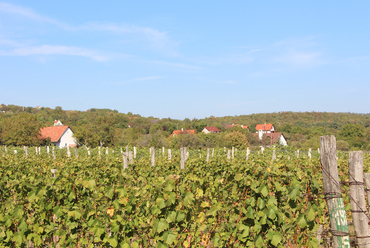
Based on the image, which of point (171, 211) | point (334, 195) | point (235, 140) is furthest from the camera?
point (235, 140)

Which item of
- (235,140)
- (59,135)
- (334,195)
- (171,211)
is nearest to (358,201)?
(334,195)

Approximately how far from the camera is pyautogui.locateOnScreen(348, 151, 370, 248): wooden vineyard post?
2.51 metres

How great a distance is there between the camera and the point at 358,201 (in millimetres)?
2549

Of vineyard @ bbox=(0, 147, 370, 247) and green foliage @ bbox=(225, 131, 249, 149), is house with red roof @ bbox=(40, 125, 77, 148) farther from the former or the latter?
vineyard @ bbox=(0, 147, 370, 247)

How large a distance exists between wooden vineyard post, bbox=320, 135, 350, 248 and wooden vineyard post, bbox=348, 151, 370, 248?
12cm

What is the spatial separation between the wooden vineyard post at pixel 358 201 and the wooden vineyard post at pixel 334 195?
0.12 metres

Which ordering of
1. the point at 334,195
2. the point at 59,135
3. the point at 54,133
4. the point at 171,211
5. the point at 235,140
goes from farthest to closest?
1. the point at 235,140
2. the point at 54,133
3. the point at 59,135
4. the point at 171,211
5. the point at 334,195

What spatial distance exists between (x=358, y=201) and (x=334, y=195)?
25 cm

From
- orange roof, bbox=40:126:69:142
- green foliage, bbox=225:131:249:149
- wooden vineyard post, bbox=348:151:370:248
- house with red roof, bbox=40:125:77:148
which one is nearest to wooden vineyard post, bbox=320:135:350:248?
wooden vineyard post, bbox=348:151:370:248

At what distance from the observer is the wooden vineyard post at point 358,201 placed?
8.23 ft

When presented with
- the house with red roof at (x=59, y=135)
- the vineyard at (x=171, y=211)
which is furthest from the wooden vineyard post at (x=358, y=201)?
the house with red roof at (x=59, y=135)

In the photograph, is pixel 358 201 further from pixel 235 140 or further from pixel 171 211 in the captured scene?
pixel 235 140

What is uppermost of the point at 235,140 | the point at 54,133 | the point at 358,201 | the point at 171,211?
the point at 54,133

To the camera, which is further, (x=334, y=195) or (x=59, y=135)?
(x=59, y=135)
